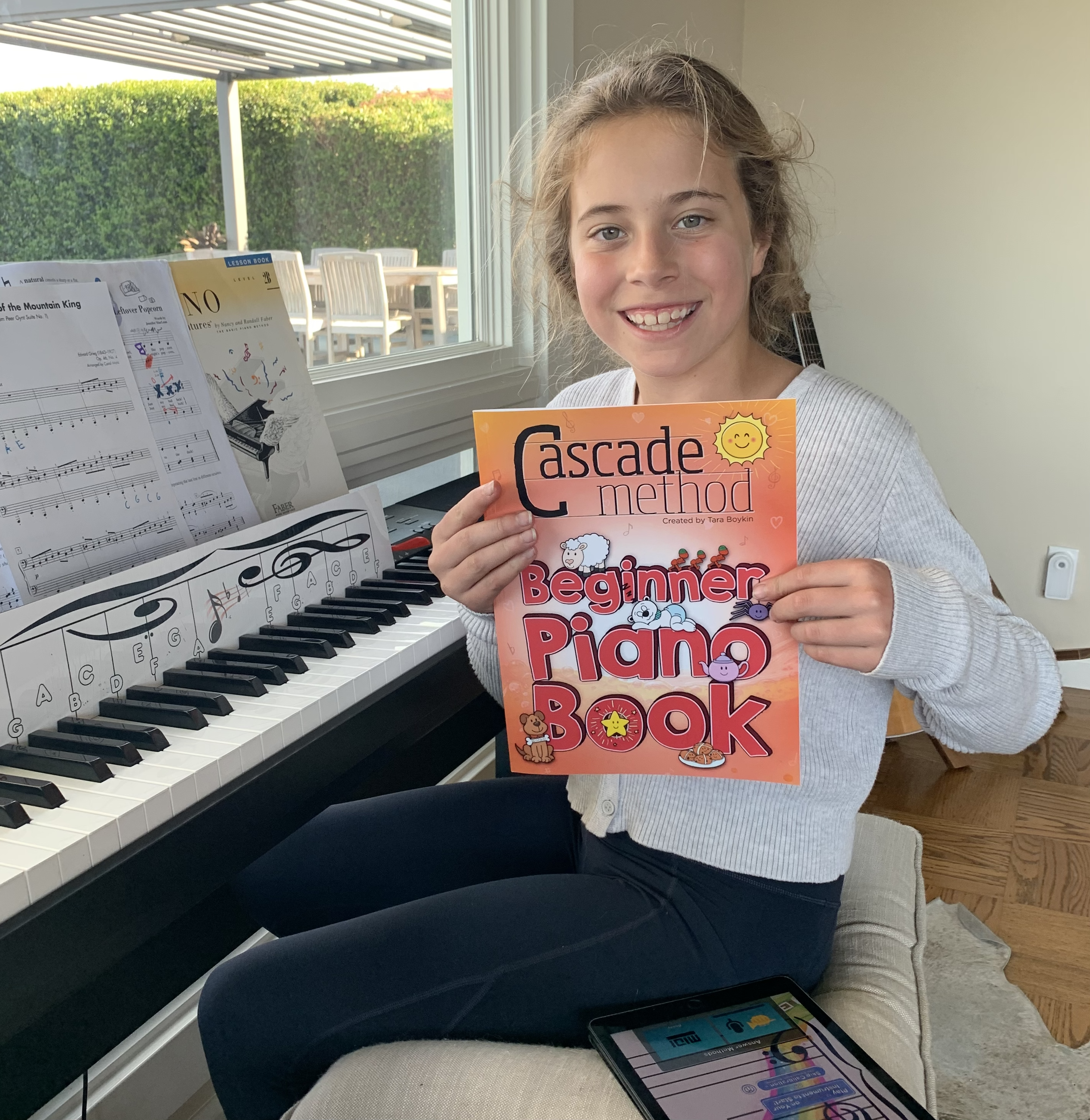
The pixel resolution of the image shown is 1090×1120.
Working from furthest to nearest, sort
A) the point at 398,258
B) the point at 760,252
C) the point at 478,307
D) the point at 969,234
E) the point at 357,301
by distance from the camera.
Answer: the point at 969,234, the point at 478,307, the point at 398,258, the point at 357,301, the point at 760,252

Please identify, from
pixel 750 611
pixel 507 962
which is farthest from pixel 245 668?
pixel 750 611

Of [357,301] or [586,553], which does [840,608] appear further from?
[357,301]

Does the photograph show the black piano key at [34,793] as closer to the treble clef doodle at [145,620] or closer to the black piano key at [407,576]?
the treble clef doodle at [145,620]

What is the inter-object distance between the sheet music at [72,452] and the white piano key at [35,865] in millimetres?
340

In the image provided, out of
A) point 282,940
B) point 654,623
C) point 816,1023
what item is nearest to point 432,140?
point 654,623

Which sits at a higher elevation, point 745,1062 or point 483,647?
point 483,647

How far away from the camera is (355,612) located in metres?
1.23

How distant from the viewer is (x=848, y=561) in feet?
2.99

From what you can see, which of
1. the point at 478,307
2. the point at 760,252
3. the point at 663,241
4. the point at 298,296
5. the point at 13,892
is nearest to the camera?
the point at 13,892

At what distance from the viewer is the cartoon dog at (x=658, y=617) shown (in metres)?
0.96

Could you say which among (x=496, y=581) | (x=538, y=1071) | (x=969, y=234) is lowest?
(x=538, y=1071)

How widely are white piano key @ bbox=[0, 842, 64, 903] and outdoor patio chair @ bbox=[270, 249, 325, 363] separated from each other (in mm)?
1133

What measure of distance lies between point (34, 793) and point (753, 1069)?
62 cm

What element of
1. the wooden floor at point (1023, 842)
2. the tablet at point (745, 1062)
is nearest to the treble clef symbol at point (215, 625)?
the tablet at point (745, 1062)
